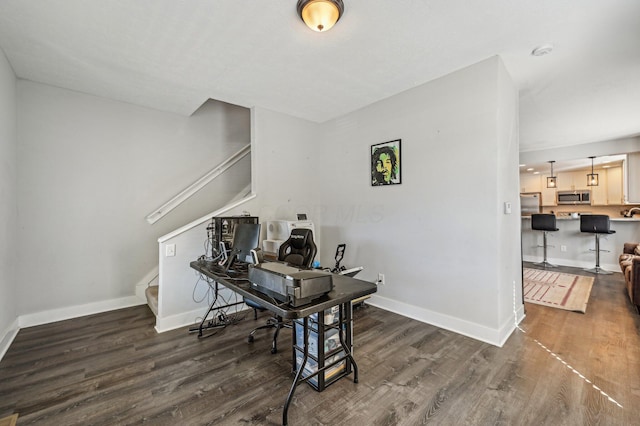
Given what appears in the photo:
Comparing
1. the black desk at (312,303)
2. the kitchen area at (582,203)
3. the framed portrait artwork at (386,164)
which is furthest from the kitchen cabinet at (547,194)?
the black desk at (312,303)

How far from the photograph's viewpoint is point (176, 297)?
3072 millimetres

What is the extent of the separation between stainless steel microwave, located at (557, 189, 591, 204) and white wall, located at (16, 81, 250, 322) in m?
9.90

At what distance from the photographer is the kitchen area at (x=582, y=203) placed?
219 inches

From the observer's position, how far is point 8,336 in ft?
8.72

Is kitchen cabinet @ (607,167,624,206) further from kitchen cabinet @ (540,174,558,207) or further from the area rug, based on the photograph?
the area rug

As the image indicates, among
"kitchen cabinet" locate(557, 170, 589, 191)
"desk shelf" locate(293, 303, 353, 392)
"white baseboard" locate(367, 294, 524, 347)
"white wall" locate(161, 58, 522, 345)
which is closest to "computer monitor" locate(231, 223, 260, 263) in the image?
"desk shelf" locate(293, 303, 353, 392)

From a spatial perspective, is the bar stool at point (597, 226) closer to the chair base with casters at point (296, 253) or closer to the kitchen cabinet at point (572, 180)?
the kitchen cabinet at point (572, 180)

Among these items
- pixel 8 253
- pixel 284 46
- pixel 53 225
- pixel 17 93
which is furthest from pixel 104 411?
pixel 17 93

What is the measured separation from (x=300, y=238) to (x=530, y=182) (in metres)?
9.00

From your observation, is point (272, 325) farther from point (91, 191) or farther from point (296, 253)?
point (91, 191)

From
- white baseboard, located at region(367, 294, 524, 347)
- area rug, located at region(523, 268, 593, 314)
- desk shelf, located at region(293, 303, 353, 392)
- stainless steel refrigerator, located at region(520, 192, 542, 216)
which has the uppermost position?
stainless steel refrigerator, located at region(520, 192, 542, 216)

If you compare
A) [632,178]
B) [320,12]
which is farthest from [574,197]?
[320,12]

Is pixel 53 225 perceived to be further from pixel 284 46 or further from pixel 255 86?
pixel 284 46

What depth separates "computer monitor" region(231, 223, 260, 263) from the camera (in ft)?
8.39
